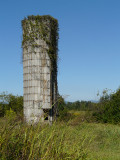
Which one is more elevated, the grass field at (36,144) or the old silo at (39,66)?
the old silo at (39,66)

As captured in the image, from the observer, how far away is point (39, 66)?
11219 mm

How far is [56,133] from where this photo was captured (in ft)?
15.3

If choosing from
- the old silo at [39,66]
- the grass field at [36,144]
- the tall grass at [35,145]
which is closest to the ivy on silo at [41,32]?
the old silo at [39,66]

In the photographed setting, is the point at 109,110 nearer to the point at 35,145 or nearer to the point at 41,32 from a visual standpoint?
the point at 41,32

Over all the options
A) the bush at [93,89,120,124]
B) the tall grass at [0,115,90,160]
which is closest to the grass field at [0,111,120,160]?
the tall grass at [0,115,90,160]

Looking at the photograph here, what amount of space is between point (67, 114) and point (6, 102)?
9425mm

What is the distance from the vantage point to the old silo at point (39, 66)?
11.2 m

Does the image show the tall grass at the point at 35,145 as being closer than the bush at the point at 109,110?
Yes

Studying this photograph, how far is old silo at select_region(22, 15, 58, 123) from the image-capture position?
1121cm

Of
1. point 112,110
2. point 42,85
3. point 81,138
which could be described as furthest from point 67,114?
point 81,138

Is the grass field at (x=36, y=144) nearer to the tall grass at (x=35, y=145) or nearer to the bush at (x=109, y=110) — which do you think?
the tall grass at (x=35, y=145)

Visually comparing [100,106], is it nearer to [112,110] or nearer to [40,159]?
[112,110]

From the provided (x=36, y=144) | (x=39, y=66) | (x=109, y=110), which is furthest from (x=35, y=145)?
(x=109, y=110)

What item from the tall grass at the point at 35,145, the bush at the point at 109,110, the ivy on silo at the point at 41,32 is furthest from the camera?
the bush at the point at 109,110
